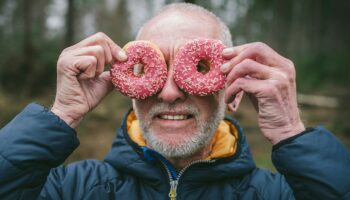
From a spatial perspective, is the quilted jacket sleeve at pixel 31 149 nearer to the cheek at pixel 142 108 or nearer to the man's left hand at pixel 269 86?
the cheek at pixel 142 108

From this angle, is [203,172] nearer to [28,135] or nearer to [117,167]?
[117,167]

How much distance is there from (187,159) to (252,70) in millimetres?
885

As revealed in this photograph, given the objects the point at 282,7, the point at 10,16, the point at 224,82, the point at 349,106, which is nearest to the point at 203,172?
the point at 224,82

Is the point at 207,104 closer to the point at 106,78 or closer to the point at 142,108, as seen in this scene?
the point at 142,108

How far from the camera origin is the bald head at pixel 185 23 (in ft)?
8.82

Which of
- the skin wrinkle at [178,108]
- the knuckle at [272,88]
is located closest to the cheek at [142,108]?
the skin wrinkle at [178,108]

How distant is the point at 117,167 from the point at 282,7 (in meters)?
21.4

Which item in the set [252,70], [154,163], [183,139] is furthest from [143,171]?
[252,70]

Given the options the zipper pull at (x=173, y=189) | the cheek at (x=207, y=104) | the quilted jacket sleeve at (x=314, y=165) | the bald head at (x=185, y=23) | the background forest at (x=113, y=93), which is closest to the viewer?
the quilted jacket sleeve at (x=314, y=165)

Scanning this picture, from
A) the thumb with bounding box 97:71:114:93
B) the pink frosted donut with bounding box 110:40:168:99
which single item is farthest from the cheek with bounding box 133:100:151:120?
the thumb with bounding box 97:71:114:93

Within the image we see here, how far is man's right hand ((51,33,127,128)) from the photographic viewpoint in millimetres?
2277

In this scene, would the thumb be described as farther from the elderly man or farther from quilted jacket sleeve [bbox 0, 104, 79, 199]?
quilted jacket sleeve [bbox 0, 104, 79, 199]

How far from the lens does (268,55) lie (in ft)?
6.93

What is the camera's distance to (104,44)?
2.35 metres
